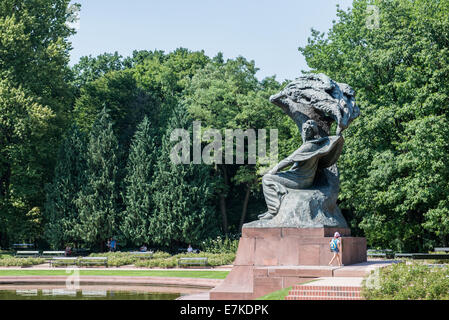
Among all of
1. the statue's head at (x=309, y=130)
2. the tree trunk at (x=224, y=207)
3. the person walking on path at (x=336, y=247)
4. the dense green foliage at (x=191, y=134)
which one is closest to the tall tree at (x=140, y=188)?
the dense green foliage at (x=191, y=134)

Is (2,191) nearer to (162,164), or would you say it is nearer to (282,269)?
(162,164)

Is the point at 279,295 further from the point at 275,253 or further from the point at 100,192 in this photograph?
the point at 100,192

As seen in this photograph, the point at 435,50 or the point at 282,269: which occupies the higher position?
the point at 435,50

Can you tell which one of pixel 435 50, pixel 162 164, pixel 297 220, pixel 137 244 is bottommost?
pixel 137 244

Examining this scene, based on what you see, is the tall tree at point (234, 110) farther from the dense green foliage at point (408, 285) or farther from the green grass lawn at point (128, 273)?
the dense green foliage at point (408, 285)

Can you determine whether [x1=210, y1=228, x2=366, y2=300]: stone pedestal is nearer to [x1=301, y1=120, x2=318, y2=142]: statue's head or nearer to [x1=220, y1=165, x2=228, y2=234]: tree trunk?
[x1=301, y1=120, x2=318, y2=142]: statue's head

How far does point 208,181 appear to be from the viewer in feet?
137

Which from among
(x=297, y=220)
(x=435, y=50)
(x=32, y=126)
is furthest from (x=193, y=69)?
(x=297, y=220)

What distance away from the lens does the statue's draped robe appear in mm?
16906

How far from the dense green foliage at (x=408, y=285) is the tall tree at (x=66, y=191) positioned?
32220 mm

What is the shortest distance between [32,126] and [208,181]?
13.2 meters

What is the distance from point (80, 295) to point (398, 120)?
62.6 feet

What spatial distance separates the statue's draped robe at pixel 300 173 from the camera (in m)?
16.9
